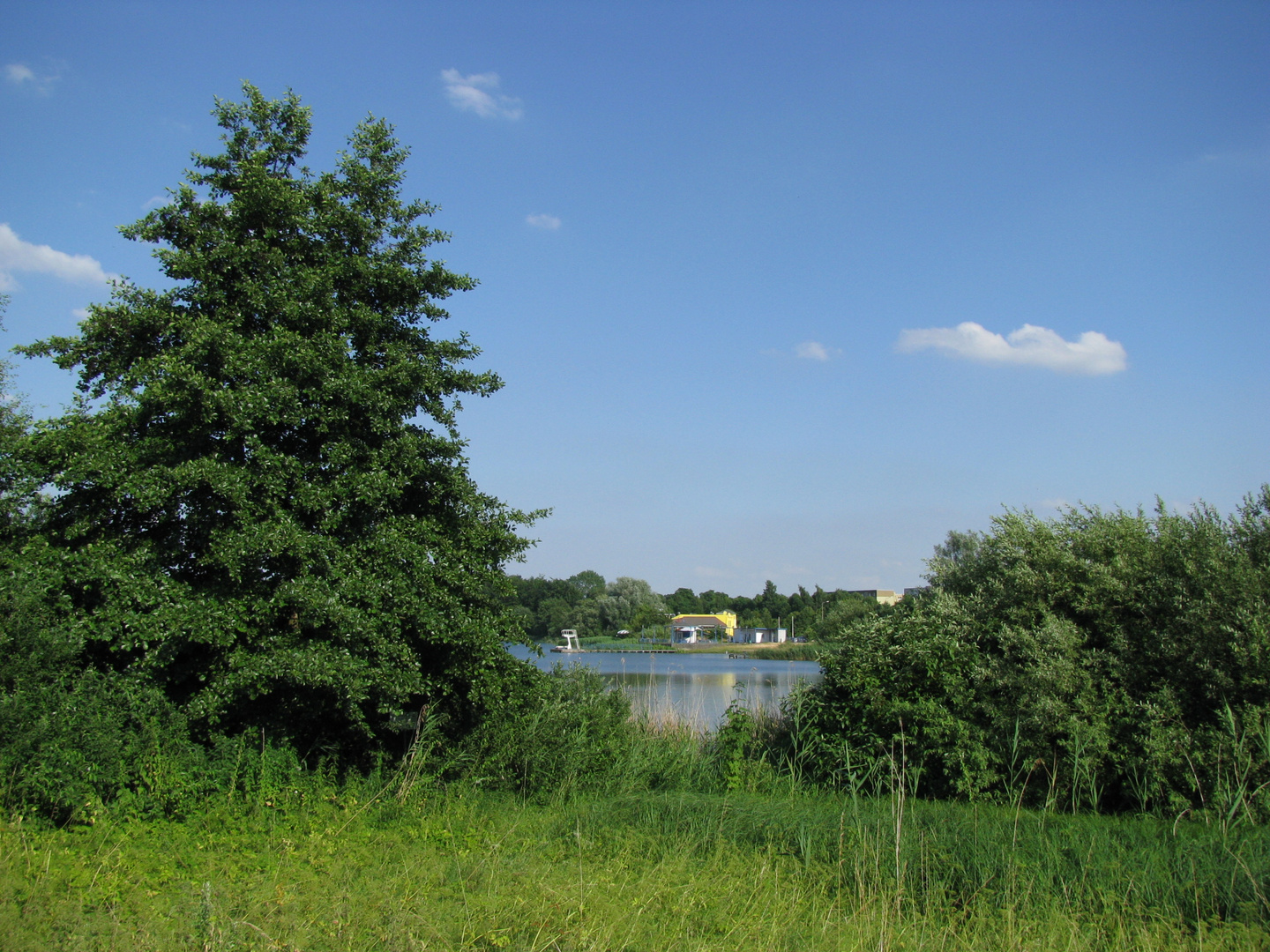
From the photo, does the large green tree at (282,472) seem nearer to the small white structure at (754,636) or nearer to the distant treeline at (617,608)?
the distant treeline at (617,608)

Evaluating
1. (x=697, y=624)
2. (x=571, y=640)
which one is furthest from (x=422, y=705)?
(x=697, y=624)

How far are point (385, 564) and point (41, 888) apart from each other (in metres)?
3.84

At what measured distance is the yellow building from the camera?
268 ft

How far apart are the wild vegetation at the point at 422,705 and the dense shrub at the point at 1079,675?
43 mm

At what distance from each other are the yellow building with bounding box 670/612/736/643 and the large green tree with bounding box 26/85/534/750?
71162mm

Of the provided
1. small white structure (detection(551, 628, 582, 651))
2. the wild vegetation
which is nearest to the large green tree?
the wild vegetation

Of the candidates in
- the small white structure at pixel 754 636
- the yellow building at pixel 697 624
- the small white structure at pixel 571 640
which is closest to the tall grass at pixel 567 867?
the small white structure at pixel 571 640

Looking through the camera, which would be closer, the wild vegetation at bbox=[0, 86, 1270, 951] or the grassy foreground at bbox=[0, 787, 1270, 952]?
the grassy foreground at bbox=[0, 787, 1270, 952]

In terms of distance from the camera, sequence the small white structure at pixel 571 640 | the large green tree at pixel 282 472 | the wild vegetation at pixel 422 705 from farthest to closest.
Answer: the small white structure at pixel 571 640 < the large green tree at pixel 282 472 < the wild vegetation at pixel 422 705

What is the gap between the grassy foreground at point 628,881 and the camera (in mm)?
4934

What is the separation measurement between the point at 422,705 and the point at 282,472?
10.2 feet

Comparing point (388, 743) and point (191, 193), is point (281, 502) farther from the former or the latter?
point (191, 193)

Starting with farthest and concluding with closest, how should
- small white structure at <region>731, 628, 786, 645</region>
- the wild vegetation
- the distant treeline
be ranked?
small white structure at <region>731, 628, 786, 645</region>
the distant treeline
the wild vegetation

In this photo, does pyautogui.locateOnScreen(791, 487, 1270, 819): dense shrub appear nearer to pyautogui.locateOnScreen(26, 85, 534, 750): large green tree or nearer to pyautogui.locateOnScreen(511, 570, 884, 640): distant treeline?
pyautogui.locateOnScreen(26, 85, 534, 750): large green tree
